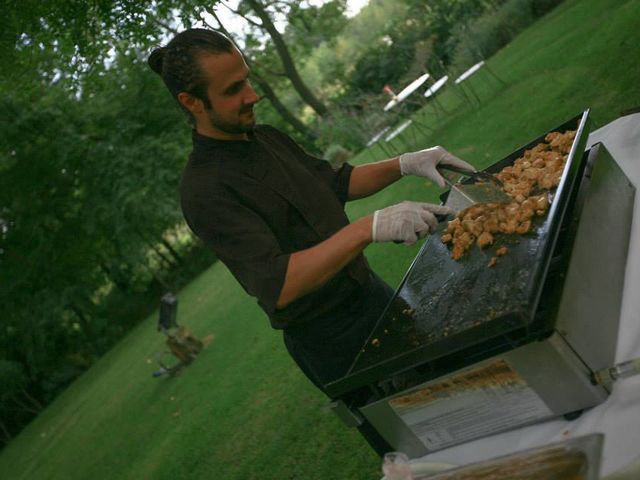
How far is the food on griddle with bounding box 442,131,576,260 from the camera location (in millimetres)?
2099

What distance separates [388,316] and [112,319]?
21782mm

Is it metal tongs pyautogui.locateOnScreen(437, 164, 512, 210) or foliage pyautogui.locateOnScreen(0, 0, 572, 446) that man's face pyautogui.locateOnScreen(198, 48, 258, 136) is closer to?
metal tongs pyautogui.locateOnScreen(437, 164, 512, 210)

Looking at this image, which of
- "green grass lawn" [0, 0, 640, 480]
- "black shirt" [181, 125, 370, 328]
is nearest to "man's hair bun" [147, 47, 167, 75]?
"black shirt" [181, 125, 370, 328]

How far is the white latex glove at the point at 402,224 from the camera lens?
6.70ft

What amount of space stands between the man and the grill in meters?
0.26

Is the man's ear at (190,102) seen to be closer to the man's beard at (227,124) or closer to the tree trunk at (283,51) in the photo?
the man's beard at (227,124)

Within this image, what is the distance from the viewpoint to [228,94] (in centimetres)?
210

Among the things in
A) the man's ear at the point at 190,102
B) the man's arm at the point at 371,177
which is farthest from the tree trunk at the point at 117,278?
the man's ear at the point at 190,102

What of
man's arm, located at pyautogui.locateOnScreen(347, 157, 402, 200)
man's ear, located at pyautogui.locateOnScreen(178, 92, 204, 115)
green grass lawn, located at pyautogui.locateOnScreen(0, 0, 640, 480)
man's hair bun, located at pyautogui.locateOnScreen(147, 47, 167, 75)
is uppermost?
man's hair bun, located at pyautogui.locateOnScreen(147, 47, 167, 75)

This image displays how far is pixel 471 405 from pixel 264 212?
0.98 metres

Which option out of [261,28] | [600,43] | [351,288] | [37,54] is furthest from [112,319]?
[351,288]

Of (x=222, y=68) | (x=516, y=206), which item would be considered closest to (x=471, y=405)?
(x=516, y=206)

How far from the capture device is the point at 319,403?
5113 millimetres

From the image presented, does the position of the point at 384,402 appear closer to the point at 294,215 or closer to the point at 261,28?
the point at 294,215
